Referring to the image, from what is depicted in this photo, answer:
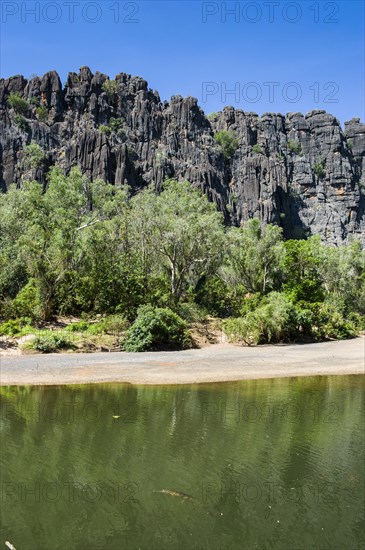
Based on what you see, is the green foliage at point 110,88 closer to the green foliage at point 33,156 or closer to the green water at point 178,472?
the green foliage at point 33,156

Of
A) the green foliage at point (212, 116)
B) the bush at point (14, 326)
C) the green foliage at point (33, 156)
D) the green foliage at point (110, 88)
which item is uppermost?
the green foliage at point (110, 88)

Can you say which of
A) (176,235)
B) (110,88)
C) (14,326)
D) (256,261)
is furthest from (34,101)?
(14,326)

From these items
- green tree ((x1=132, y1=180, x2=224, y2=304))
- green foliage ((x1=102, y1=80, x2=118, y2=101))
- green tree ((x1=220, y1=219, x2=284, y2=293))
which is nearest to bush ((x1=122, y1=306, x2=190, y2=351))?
green tree ((x1=132, y1=180, x2=224, y2=304))

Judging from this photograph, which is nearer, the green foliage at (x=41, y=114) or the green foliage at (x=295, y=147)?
the green foliage at (x=41, y=114)

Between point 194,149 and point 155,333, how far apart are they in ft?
289

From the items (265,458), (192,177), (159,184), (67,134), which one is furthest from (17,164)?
(265,458)

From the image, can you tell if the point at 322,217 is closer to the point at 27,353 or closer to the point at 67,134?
the point at 67,134

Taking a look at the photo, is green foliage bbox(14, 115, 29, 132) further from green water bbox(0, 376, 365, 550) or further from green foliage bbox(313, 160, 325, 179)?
green water bbox(0, 376, 365, 550)

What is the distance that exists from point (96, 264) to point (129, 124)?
274ft

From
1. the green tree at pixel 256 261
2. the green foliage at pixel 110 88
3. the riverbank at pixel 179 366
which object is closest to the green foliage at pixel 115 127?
the green foliage at pixel 110 88

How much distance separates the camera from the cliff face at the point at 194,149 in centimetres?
9581

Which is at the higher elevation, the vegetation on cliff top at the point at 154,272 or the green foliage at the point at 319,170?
the green foliage at the point at 319,170

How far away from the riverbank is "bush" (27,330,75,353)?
43.7 inches

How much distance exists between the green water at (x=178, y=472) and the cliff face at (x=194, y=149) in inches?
3268
